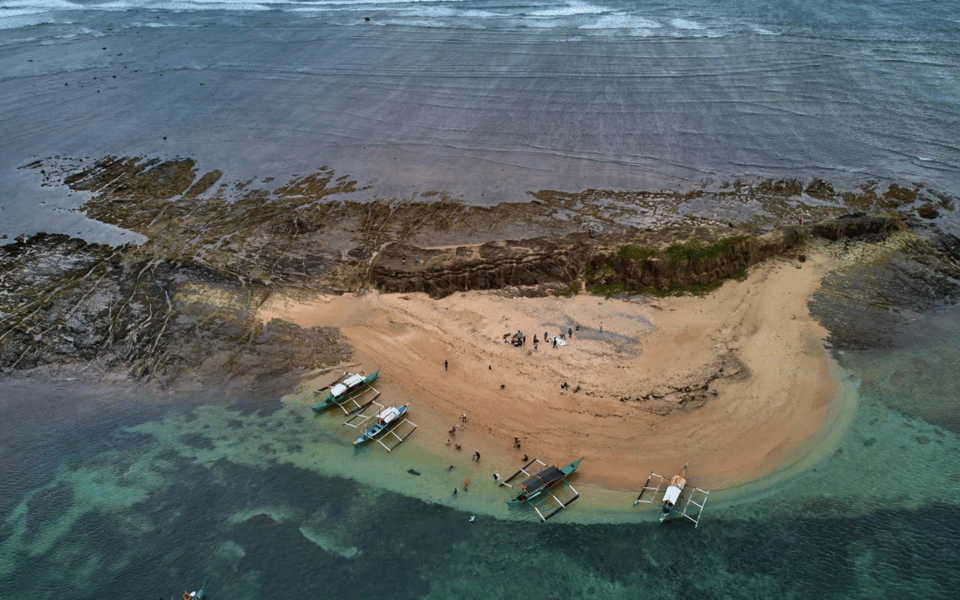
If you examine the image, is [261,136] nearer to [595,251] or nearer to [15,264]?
[15,264]

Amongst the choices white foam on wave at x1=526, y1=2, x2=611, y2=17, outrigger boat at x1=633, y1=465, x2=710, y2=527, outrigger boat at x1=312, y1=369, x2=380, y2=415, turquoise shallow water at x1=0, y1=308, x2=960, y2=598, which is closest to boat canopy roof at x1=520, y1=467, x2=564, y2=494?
turquoise shallow water at x1=0, y1=308, x2=960, y2=598

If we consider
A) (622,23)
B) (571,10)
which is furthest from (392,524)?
(571,10)

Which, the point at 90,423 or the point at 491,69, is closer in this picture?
the point at 90,423

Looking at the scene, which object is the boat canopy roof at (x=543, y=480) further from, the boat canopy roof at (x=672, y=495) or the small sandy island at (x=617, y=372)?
the boat canopy roof at (x=672, y=495)

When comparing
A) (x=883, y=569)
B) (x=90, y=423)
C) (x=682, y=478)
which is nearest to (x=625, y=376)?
(x=682, y=478)

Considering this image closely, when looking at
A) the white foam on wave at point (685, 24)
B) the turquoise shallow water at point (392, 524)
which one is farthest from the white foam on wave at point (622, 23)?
the turquoise shallow water at point (392, 524)

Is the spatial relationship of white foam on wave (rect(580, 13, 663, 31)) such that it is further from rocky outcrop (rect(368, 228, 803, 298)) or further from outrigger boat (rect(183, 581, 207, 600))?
outrigger boat (rect(183, 581, 207, 600))

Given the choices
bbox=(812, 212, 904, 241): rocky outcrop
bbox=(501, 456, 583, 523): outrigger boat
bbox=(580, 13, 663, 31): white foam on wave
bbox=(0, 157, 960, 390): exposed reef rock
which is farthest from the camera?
bbox=(580, 13, 663, 31): white foam on wave
